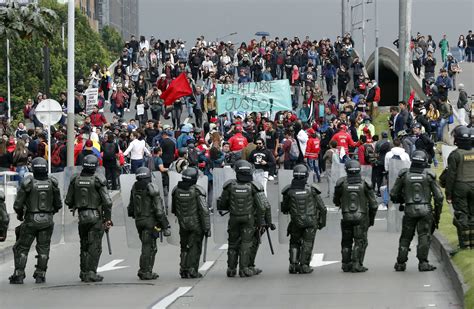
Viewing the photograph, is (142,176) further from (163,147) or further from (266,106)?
(266,106)

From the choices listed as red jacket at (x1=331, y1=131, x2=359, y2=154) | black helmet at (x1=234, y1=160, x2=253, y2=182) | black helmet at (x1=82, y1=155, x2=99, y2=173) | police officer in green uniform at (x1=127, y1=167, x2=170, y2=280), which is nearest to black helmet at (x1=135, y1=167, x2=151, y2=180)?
police officer in green uniform at (x1=127, y1=167, x2=170, y2=280)

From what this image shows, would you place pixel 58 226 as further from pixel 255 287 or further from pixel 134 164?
pixel 134 164

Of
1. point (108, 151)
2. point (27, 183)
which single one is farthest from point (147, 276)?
point (108, 151)

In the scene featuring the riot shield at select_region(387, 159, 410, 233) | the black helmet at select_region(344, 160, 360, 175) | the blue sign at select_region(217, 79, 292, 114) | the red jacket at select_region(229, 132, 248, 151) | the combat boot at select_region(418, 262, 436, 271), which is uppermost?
the blue sign at select_region(217, 79, 292, 114)

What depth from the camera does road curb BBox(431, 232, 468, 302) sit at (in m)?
17.1

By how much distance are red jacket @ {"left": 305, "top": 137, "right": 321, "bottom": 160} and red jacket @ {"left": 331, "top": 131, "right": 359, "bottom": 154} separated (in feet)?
5.51

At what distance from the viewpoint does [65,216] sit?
81.6 feet

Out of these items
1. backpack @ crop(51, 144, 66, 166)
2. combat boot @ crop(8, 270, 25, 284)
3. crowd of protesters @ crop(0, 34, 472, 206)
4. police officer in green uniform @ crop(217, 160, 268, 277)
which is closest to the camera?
combat boot @ crop(8, 270, 25, 284)

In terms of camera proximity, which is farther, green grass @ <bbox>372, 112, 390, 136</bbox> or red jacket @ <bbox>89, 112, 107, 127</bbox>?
green grass @ <bbox>372, 112, 390, 136</bbox>

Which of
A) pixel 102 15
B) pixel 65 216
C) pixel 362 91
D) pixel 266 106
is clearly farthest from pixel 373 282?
pixel 102 15

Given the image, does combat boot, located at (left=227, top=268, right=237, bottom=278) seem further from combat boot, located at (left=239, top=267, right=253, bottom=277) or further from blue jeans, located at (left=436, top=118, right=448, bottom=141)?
blue jeans, located at (left=436, top=118, right=448, bottom=141)

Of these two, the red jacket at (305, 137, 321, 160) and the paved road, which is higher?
the red jacket at (305, 137, 321, 160)

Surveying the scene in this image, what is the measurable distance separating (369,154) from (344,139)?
2285mm

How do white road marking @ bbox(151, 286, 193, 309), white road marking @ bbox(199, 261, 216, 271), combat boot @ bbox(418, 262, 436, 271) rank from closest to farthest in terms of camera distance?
1. white road marking @ bbox(151, 286, 193, 309)
2. combat boot @ bbox(418, 262, 436, 271)
3. white road marking @ bbox(199, 261, 216, 271)
